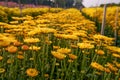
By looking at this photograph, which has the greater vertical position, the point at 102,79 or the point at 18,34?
the point at 18,34

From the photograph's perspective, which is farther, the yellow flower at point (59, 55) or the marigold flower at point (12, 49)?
the yellow flower at point (59, 55)

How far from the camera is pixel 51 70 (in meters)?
3.97

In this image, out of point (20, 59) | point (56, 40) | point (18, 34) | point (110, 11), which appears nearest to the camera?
point (20, 59)

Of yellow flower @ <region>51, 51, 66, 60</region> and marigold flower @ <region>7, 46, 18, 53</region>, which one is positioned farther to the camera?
yellow flower @ <region>51, 51, 66, 60</region>

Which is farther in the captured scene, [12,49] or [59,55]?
[59,55]

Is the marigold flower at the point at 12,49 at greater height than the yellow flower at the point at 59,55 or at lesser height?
greater

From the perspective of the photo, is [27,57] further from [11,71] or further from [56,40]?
[56,40]

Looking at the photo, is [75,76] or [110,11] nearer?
[75,76]

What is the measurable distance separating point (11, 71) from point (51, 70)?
0.63 metres

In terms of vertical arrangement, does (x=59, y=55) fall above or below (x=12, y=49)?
below

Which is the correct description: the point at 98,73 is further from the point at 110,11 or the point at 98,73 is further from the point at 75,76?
the point at 110,11

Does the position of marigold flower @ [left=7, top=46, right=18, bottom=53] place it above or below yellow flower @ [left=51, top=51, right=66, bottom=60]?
above

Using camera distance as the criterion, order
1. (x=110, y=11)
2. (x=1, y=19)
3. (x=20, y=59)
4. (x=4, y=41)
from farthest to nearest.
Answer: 1. (x=110, y=11)
2. (x=1, y=19)
3. (x=20, y=59)
4. (x=4, y=41)

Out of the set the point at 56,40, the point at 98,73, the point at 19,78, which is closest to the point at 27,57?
the point at 19,78
